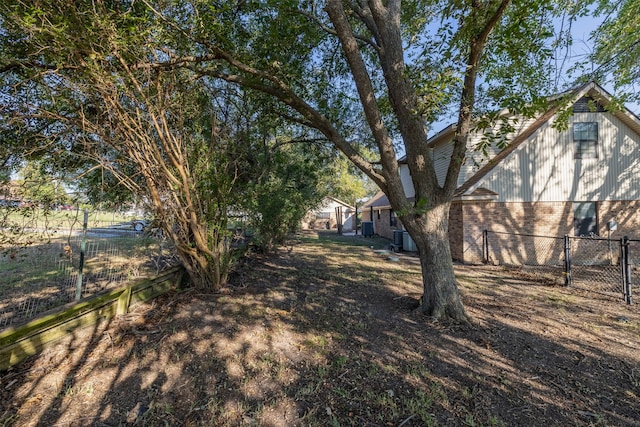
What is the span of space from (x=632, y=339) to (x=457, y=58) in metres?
4.76

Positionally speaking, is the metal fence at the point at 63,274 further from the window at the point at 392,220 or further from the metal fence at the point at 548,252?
the window at the point at 392,220

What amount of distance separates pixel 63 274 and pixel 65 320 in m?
4.35

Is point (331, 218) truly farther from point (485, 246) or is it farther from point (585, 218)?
point (585, 218)

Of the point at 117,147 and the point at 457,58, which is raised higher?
the point at 457,58

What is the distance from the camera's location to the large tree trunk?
14.6ft

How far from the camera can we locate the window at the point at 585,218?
10.3 m

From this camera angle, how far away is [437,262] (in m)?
4.51

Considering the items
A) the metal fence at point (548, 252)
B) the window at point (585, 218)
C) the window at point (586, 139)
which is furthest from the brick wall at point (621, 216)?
the window at point (586, 139)

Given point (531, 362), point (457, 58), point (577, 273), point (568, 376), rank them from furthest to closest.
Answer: point (577, 273) → point (457, 58) → point (531, 362) → point (568, 376)

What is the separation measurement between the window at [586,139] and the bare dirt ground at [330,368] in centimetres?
730

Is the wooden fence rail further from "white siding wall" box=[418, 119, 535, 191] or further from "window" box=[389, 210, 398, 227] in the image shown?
"window" box=[389, 210, 398, 227]

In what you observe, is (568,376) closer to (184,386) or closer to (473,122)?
(473,122)

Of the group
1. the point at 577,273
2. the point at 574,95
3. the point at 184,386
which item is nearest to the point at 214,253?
the point at 184,386

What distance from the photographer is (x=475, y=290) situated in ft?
21.1
